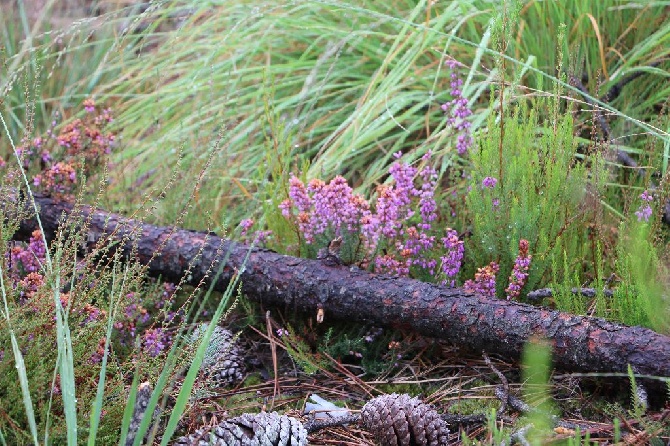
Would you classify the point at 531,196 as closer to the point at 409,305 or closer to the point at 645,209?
the point at 645,209

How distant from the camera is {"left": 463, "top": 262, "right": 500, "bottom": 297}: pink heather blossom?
238 centimetres

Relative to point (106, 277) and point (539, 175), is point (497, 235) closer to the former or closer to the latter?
point (539, 175)

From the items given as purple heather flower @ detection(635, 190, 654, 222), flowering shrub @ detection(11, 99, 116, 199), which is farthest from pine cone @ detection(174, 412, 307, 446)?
flowering shrub @ detection(11, 99, 116, 199)

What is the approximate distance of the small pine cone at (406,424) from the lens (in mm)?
1880

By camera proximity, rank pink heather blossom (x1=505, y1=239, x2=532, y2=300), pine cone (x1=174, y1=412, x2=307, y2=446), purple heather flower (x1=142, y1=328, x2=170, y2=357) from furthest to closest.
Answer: pink heather blossom (x1=505, y1=239, x2=532, y2=300), purple heather flower (x1=142, y1=328, x2=170, y2=357), pine cone (x1=174, y1=412, x2=307, y2=446)

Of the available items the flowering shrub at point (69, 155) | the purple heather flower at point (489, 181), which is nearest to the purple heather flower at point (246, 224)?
the flowering shrub at point (69, 155)

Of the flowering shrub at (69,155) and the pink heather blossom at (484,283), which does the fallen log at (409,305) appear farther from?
the flowering shrub at (69,155)

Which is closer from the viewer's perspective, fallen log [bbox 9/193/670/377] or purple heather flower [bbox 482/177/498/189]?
fallen log [bbox 9/193/670/377]

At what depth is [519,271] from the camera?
7.76ft

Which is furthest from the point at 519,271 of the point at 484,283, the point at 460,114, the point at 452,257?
the point at 460,114

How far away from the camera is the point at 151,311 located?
2.80 meters

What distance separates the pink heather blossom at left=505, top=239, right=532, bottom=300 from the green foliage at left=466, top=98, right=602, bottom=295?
0.13ft

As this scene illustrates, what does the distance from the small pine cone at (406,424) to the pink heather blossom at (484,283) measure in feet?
1.76

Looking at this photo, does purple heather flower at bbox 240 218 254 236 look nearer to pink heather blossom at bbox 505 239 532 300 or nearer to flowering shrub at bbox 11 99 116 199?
flowering shrub at bbox 11 99 116 199
